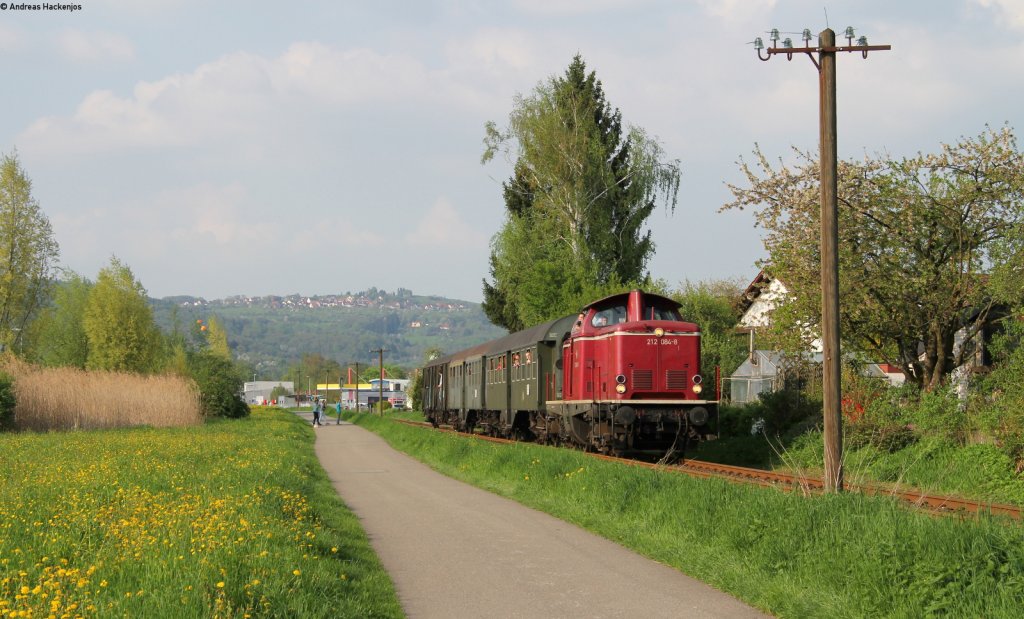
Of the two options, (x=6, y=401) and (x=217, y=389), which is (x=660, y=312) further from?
(x=217, y=389)

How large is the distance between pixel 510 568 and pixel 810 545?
3.36m

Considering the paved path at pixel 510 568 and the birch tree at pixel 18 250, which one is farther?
the birch tree at pixel 18 250

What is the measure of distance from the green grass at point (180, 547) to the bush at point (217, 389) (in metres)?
45.5

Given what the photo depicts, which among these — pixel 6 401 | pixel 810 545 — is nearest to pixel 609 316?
pixel 810 545

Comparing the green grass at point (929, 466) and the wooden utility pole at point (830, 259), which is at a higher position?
the wooden utility pole at point (830, 259)

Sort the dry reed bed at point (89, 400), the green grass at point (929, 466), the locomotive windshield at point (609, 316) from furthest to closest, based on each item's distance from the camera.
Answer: the dry reed bed at point (89, 400)
the locomotive windshield at point (609, 316)
the green grass at point (929, 466)

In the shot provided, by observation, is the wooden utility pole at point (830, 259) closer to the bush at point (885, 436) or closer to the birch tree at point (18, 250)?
the bush at point (885, 436)

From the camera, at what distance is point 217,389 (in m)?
64.6

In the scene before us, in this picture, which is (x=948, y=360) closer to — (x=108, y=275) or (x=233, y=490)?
Answer: (x=233, y=490)

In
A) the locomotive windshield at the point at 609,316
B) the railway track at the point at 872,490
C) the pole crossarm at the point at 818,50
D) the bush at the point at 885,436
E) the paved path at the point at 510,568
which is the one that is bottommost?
the paved path at the point at 510,568

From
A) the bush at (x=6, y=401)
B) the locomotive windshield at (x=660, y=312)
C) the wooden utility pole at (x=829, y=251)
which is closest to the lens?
the wooden utility pole at (x=829, y=251)

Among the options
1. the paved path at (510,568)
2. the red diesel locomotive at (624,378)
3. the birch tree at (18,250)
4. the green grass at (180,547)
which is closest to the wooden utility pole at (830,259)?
the paved path at (510,568)

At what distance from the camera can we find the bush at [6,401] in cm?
3572

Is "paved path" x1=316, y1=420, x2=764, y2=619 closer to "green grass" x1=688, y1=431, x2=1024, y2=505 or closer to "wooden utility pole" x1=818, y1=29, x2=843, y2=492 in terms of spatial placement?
"wooden utility pole" x1=818, y1=29, x2=843, y2=492
